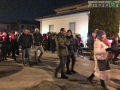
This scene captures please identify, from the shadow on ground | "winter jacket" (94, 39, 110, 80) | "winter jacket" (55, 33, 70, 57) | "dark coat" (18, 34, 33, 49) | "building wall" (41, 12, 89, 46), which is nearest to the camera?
"winter jacket" (94, 39, 110, 80)

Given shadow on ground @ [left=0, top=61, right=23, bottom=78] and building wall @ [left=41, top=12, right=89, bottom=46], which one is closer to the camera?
shadow on ground @ [left=0, top=61, right=23, bottom=78]

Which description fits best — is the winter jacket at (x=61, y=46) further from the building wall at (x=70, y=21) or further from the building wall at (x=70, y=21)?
the building wall at (x=70, y=21)

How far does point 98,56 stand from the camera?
4.07 meters

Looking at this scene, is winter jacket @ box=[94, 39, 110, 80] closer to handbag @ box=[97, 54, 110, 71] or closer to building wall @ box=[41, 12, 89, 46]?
handbag @ box=[97, 54, 110, 71]

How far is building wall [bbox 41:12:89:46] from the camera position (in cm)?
1560

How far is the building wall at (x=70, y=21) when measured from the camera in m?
15.6

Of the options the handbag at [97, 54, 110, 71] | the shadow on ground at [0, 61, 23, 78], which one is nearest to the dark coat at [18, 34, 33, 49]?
the shadow on ground at [0, 61, 23, 78]

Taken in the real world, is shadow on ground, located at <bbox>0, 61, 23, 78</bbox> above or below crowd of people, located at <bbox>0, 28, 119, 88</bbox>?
below

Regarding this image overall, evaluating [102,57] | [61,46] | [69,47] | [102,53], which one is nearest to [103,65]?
[102,57]

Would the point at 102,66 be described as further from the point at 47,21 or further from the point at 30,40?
the point at 47,21

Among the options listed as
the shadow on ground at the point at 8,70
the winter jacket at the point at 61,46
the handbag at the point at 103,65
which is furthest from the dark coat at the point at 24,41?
the handbag at the point at 103,65

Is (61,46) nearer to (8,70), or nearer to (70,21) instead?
(8,70)

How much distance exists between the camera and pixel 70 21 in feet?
57.2

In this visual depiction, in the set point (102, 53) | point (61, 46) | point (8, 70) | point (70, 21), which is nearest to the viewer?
point (102, 53)
